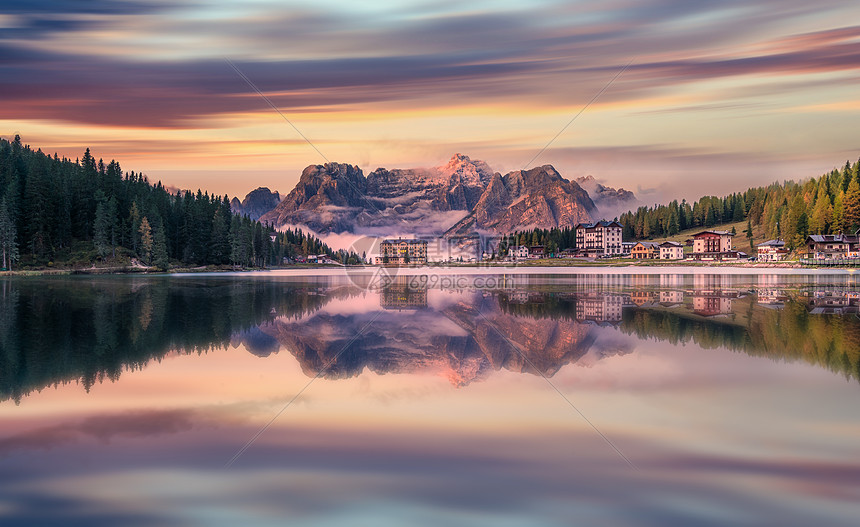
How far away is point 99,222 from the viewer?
12700cm

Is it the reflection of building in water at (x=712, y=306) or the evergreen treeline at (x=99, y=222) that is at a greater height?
the evergreen treeline at (x=99, y=222)

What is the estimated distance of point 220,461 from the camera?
9164 mm

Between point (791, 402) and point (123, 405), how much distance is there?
548 inches

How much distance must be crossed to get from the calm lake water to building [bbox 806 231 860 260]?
151 metres

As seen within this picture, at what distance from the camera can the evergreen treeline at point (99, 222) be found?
122500 millimetres

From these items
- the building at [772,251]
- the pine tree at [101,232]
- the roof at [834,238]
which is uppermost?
the pine tree at [101,232]

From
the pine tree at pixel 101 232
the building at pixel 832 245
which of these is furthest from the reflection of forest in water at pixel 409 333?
the building at pixel 832 245

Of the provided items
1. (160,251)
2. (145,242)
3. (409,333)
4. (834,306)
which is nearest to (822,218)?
(834,306)

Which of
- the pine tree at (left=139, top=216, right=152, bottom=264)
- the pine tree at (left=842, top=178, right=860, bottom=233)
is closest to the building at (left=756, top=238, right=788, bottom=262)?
the pine tree at (left=842, top=178, right=860, bottom=233)

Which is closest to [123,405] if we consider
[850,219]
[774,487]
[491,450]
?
[491,450]

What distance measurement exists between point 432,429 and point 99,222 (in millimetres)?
136408

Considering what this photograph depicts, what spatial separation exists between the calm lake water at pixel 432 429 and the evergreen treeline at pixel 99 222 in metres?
120

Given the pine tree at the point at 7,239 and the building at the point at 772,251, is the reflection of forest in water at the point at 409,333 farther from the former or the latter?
the building at the point at 772,251

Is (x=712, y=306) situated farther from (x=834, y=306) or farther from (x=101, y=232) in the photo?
(x=101, y=232)
